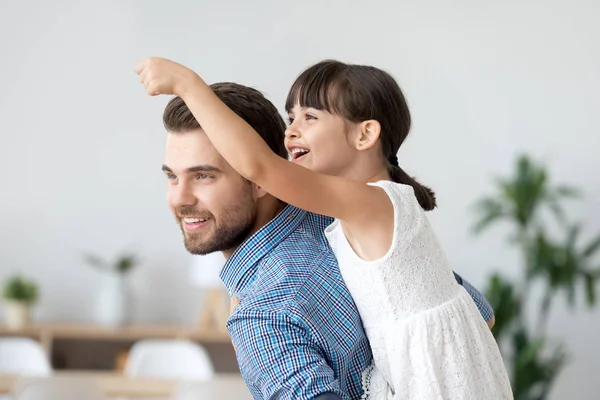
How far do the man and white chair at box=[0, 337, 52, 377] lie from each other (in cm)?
394

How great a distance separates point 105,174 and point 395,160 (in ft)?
17.3

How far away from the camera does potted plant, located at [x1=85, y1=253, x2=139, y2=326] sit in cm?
639

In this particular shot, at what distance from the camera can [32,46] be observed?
270 inches

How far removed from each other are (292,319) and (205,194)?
0.33m

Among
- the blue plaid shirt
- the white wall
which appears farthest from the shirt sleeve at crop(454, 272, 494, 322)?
the white wall

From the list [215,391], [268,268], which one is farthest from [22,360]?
[268,268]

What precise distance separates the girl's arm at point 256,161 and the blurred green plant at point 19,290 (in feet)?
17.5

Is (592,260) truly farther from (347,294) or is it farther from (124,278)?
(347,294)

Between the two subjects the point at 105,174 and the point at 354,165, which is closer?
the point at 354,165

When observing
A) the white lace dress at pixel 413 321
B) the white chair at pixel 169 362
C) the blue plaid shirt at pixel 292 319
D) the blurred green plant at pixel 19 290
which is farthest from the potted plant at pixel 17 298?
the white lace dress at pixel 413 321

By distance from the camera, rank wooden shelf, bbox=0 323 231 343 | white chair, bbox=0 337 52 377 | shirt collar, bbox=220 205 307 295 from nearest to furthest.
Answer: shirt collar, bbox=220 205 307 295
white chair, bbox=0 337 52 377
wooden shelf, bbox=0 323 231 343

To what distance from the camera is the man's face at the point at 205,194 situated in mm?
1556

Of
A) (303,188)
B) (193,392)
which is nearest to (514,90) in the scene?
(193,392)

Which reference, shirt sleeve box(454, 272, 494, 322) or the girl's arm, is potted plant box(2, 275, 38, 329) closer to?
shirt sleeve box(454, 272, 494, 322)
